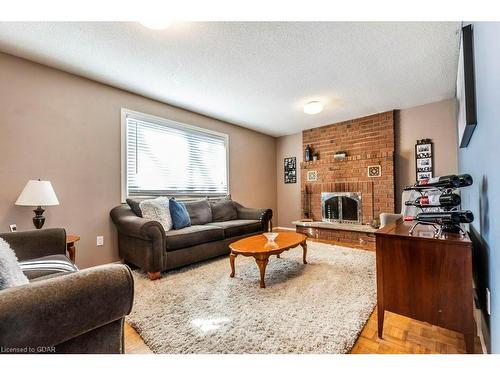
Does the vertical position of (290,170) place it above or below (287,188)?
above

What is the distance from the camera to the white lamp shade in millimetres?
2039

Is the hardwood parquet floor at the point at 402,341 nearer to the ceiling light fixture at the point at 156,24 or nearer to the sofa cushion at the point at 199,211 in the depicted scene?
the sofa cushion at the point at 199,211

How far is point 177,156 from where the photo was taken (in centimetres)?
361

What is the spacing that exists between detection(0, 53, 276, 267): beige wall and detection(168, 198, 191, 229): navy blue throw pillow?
71 cm

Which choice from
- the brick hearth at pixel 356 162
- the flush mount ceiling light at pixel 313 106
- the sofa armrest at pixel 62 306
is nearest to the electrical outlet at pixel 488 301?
the sofa armrest at pixel 62 306

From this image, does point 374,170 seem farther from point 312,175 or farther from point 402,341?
point 402,341

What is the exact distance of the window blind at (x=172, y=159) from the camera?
10.3 ft

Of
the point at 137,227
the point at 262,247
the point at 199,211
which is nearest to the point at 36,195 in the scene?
the point at 137,227

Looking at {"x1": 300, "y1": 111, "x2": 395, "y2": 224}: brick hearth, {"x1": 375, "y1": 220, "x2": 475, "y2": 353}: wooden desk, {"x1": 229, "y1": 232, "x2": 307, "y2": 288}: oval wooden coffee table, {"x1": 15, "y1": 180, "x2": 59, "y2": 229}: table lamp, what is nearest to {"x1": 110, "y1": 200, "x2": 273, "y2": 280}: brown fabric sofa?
{"x1": 229, "y1": 232, "x2": 307, "y2": 288}: oval wooden coffee table

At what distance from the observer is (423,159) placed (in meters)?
3.65

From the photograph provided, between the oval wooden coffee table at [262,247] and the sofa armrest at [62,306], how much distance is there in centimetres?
129

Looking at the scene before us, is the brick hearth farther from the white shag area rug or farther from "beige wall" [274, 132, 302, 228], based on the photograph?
the white shag area rug

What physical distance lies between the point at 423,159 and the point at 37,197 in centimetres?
495

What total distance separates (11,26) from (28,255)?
1820 mm
